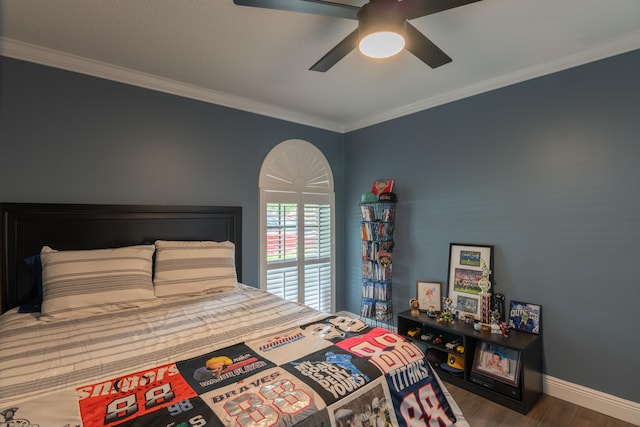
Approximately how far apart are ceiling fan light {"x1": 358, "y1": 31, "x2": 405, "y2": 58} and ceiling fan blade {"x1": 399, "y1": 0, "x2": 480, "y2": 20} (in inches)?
4.1

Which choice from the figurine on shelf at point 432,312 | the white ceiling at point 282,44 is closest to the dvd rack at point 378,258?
the figurine on shelf at point 432,312

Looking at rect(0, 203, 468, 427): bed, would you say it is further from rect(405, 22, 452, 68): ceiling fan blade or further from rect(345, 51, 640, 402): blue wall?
rect(405, 22, 452, 68): ceiling fan blade

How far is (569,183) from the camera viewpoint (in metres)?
2.31

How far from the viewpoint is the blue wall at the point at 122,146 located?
83.7 inches

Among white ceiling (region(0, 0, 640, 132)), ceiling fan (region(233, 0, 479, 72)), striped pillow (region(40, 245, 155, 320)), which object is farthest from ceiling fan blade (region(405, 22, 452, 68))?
striped pillow (region(40, 245, 155, 320))

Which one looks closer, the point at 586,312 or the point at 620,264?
the point at 620,264

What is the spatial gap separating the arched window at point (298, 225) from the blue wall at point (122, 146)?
0.14m

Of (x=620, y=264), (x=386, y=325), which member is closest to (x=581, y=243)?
(x=620, y=264)

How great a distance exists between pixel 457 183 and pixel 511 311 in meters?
1.18

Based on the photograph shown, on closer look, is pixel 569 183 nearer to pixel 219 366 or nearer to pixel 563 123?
pixel 563 123

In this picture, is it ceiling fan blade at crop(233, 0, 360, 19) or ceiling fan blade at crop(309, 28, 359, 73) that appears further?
ceiling fan blade at crop(309, 28, 359, 73)

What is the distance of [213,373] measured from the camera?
48.1 inches

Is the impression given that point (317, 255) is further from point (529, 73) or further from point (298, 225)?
point (529, 73)

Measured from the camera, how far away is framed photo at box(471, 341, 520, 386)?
229 cm
